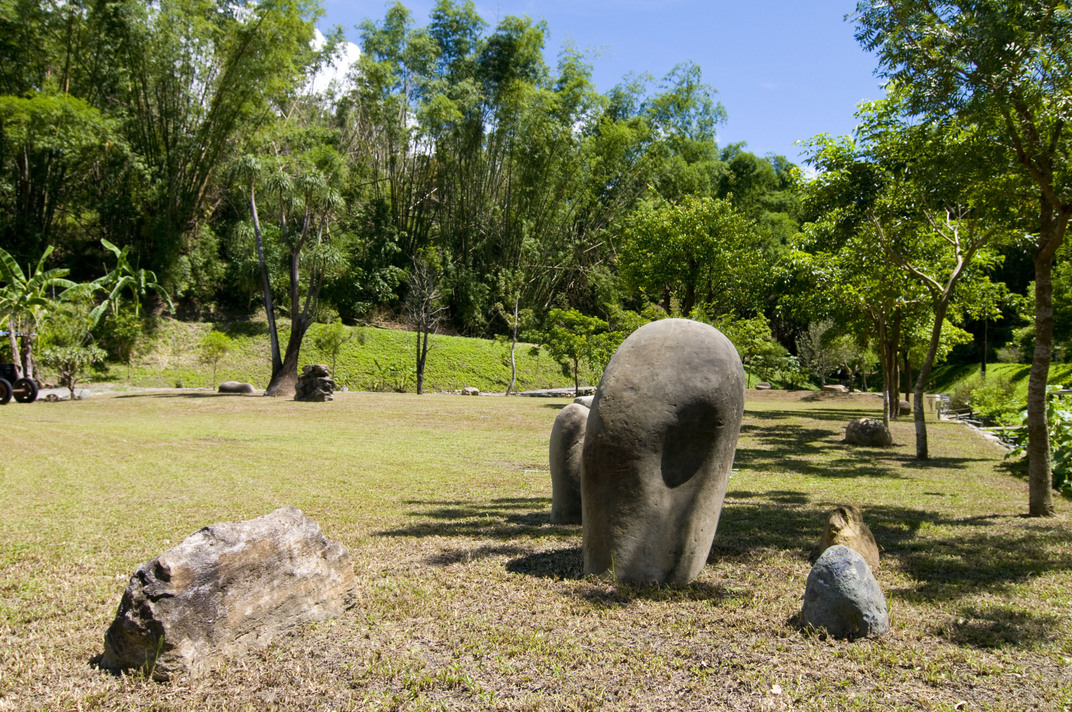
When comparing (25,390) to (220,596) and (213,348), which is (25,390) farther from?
(220,596)

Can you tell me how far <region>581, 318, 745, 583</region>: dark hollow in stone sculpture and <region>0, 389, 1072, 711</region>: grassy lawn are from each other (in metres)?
0.28

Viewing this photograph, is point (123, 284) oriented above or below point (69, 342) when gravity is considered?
above

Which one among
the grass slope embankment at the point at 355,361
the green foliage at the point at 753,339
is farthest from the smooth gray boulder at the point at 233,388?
the green foliage at the point at 753,339

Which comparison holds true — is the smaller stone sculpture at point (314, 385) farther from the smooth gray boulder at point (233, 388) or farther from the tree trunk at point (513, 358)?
the tree trunk at point (513, 358)

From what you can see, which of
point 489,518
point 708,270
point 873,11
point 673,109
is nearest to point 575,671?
point 489,518

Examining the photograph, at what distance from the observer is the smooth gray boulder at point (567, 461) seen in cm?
658

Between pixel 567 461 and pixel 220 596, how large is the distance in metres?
3.54

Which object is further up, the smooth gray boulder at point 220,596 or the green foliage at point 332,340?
the green foliage at point 332,340

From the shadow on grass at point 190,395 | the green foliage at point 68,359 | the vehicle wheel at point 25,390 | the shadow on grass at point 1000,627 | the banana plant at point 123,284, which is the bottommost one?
the shadow on grass at point 190,395

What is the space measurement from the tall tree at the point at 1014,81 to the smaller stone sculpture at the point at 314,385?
704 inches

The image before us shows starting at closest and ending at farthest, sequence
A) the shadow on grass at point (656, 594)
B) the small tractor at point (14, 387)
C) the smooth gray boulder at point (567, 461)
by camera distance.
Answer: the shadow on grass at point (656, 594) < the smooth gray boulder at point (567, 461) < the small tractor at point (14, 387)

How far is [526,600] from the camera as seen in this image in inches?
181

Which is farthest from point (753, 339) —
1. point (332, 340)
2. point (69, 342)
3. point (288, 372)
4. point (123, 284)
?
point (123, 284)

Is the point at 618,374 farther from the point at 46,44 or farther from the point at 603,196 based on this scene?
the point at 603,196
